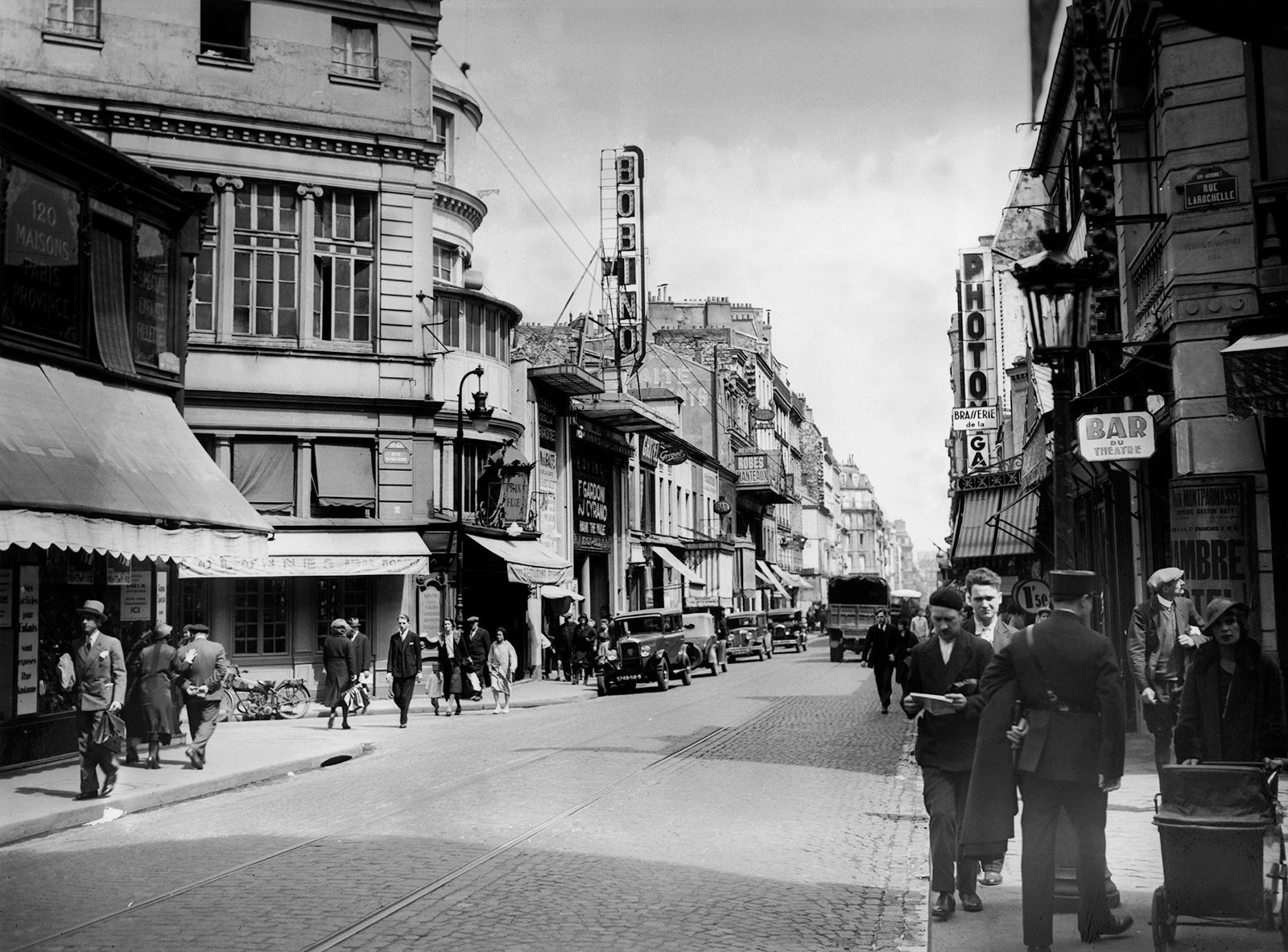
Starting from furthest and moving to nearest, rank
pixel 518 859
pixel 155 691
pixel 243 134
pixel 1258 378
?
pixel 243 134, pixel 155 691, pixel 1258 378, pixel 518 859

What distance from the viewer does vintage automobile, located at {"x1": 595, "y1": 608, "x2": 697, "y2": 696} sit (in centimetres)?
3106

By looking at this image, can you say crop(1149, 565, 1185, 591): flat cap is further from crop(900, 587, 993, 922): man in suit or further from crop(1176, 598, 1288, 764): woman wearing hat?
crop(900, 587, 993, 922): man in suit

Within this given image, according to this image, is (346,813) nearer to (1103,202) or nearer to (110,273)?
(110,273)

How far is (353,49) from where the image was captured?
99.8 ft

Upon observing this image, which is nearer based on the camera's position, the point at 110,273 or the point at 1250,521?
the point at 1250,521

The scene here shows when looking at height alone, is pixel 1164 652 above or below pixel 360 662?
above

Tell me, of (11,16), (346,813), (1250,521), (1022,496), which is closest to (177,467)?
(346,813)

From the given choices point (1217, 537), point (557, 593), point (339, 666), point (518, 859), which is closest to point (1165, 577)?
point (1217, 537)

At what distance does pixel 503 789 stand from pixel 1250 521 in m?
7.82

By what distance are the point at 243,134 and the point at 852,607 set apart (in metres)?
28.9

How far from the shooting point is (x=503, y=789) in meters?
12.8

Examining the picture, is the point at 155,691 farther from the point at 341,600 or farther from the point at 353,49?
the point at 353,49

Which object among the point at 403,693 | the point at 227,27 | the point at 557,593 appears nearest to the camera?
the point at 403,693

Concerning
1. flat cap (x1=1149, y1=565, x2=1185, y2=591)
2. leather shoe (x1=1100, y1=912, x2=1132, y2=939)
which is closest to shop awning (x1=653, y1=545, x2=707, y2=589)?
flat cap (x1=1149, y1=565, x2=1185, y2=591)
